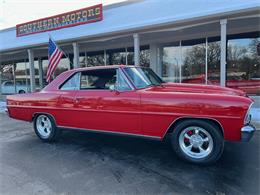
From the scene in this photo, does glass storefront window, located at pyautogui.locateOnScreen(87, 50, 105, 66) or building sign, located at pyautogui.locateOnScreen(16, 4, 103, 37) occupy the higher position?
building sign, located at pyautogui.locateOnScreen(16, 4, 103, 37)

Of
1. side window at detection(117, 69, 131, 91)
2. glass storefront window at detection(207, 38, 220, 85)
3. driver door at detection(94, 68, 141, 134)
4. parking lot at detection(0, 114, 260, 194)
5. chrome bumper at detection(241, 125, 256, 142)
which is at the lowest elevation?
parking lot at detection(0, 114, 260, 194)

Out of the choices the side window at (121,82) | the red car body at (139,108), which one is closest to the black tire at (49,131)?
the red car body at (139,108)

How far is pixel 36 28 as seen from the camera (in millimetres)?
13305

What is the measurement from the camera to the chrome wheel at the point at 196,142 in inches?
142

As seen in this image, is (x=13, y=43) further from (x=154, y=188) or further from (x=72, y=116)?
(x=154, y=188)

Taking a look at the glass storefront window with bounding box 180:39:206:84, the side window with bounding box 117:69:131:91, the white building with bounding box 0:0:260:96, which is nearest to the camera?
the side window with bounding box 117:69:131:91

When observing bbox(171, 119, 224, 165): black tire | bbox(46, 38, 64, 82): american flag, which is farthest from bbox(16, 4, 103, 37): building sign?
bbox(171, 119, 224, 165): black tire

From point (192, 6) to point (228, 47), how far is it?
12.4 feet

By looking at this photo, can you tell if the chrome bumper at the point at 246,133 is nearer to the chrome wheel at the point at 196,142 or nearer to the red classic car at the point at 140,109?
the red classic car at the point at 140,109

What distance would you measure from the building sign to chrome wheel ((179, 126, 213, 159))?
8.35 m

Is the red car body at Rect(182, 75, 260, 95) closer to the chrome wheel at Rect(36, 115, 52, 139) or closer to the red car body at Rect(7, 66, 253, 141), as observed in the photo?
the red car body at Rect(7, 66, 253, 141)

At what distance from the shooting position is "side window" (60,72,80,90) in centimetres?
483

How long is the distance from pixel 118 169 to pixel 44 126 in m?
2.64

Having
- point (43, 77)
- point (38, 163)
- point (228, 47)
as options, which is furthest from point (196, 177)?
point (43, 77)
